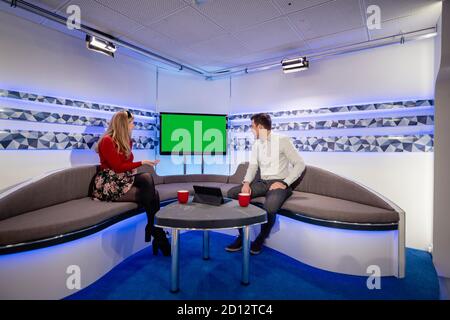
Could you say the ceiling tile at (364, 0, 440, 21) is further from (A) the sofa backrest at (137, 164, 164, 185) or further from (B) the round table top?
(A) the sofa backrest at (137, 164, 164, 185)

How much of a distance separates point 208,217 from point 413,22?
3382 mm

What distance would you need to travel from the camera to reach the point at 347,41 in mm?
3572

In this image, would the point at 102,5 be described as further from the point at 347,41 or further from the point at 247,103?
the point at 347,41

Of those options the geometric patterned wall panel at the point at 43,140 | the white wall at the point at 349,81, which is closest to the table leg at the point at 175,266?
the geometric patterned wall panel at the point at 43,140

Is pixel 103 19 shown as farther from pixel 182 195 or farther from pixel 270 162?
pixel 270 162

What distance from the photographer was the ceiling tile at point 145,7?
2664mm

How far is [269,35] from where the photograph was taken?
340 centimetres

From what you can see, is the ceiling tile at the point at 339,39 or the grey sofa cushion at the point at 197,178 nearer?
the ceiling tile at the point at 339,39

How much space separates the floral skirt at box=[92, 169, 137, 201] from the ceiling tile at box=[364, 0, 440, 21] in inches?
128

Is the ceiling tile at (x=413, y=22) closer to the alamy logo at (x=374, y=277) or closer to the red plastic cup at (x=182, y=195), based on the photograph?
the alamy logo at (x=374, y=277)

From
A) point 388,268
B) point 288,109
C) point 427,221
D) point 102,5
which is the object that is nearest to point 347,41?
point 288,109

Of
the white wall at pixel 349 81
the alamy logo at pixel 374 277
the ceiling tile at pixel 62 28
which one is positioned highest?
the ceiling tile at pixel 62 28

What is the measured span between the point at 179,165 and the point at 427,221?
13.6ft

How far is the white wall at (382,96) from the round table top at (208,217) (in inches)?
91.7
